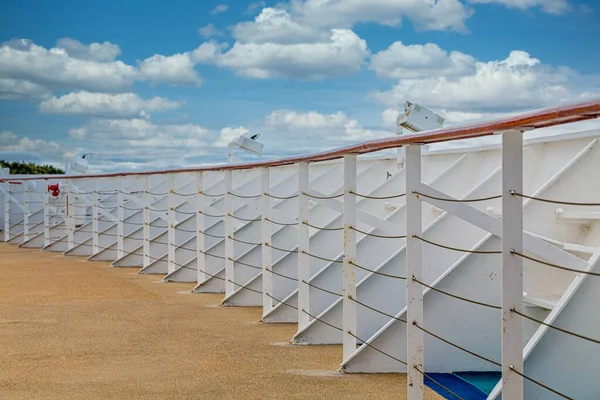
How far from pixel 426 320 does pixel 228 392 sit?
1077 millimetres

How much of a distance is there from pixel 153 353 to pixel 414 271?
2086 mm

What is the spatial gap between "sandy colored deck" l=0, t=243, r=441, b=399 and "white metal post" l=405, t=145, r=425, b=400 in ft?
1.32

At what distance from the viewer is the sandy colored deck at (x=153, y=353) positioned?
4.18 metres

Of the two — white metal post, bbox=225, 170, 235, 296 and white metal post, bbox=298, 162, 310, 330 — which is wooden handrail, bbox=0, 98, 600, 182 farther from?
white metal post, bbox=225, 170, 235, 296

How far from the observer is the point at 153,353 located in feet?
16.7

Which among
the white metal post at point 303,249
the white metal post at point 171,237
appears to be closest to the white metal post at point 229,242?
the white metal post at point 303,249

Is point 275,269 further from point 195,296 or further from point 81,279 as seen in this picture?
point 81,279

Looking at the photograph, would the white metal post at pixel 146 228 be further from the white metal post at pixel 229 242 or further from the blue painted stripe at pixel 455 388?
the blue painted stripe at pixel 455 388

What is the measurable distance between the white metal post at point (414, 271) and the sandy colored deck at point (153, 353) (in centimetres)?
40

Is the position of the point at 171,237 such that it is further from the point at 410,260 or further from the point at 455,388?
the point at 410,260

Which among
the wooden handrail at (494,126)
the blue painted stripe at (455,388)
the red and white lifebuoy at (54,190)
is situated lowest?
the blue painted stripe at (455,388)

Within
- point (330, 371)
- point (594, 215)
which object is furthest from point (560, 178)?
point (330, 371)

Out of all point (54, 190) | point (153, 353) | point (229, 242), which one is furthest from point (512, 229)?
point (54, 190)

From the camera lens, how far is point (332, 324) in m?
5.30
